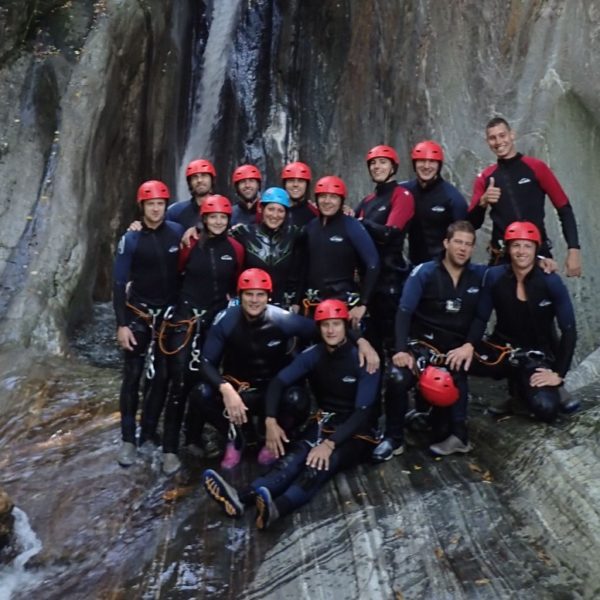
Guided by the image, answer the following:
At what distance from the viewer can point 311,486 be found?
561cm

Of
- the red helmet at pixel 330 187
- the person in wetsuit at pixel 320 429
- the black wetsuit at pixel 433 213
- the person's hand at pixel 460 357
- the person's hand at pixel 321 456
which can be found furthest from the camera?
the black wetsuit at pixel 433 213

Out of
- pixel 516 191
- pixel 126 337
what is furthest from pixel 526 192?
pixel 126 337

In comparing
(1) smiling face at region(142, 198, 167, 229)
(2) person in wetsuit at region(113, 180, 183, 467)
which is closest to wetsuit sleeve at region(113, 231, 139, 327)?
(2) person in wetsuit at region(113, 180, 183, 467)

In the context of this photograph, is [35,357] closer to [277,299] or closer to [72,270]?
[72,270]

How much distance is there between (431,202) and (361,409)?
2307 millimetres

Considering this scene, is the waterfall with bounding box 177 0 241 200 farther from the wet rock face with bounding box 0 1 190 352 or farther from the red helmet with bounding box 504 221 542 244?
the red helmet with bounding box 504 221 542 244

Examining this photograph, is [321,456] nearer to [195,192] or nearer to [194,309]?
[194,309]

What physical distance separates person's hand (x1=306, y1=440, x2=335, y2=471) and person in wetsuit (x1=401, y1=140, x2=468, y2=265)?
7.77 ft

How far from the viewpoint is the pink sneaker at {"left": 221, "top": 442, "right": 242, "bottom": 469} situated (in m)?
6.26

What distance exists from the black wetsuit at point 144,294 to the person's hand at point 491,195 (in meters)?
2.69

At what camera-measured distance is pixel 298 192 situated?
23.4ft

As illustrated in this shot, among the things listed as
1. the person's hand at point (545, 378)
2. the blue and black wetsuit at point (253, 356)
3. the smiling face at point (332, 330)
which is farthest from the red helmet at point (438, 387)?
the blue and black wetsuit at point (253, 356)

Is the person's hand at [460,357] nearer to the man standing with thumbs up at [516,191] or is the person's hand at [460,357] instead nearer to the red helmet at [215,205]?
the man standing with thumbs up at [516,191]

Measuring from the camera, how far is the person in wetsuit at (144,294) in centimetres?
625
